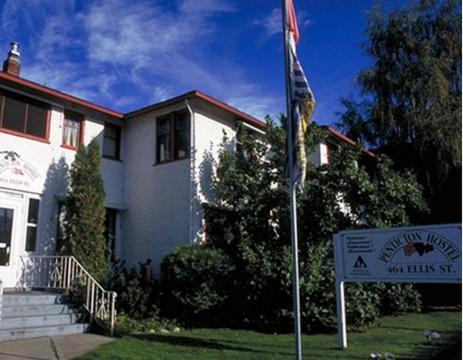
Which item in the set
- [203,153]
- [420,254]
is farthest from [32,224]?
[420,254]

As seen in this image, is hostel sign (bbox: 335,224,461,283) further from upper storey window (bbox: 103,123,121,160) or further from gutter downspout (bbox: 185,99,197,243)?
upper storey window (bbox: 103,123,121,160)

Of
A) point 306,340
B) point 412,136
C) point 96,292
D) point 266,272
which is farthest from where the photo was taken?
point 412,136

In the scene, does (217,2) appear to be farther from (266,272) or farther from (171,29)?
(266,272)

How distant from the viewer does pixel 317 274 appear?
35.5 feet

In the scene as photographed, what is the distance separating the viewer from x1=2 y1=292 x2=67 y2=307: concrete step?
9664 millimetres

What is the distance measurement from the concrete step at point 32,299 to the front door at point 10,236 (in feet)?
4.86

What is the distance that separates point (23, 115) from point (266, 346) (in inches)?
349

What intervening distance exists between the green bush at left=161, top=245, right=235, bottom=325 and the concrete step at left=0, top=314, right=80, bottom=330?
238 centimetres

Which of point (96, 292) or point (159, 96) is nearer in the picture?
point (96, 292)

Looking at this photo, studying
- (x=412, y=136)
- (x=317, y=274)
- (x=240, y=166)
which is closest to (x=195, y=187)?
(x=240, y=166)

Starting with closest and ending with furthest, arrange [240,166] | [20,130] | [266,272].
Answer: [266,272], [20,130], [240,166]

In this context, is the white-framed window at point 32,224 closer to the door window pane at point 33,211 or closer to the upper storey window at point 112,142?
the door window pane at point 33,211

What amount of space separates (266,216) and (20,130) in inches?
279

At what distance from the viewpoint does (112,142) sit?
14.9m
